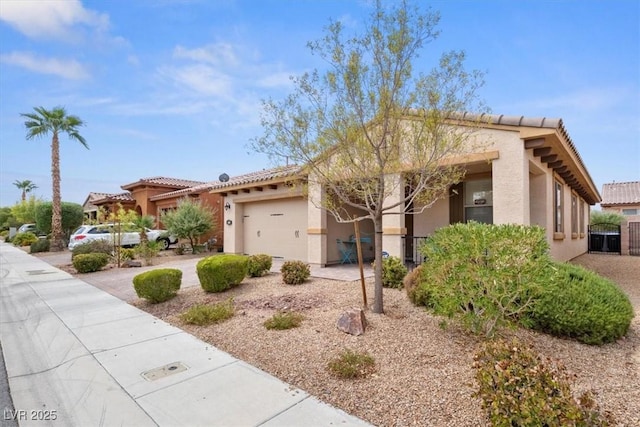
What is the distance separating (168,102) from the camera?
47.5ft

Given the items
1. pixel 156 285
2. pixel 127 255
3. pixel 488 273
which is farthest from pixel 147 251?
pixel 488 273

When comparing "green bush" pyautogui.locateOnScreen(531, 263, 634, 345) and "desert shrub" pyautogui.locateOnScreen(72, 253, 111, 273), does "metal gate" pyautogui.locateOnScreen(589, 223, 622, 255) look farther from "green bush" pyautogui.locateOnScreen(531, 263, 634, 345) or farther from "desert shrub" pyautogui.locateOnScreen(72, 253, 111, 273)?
"desert shrub" pyautogui.locateOnScreen(72, 253, 111, 273)

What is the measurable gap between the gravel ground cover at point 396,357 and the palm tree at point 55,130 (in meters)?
19.6

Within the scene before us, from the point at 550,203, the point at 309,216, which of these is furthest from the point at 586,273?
the point at 309,216

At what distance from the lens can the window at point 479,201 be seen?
1091 cm

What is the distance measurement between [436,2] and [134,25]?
910 centimetres

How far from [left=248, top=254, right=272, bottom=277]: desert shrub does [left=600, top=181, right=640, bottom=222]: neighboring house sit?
26.2 m

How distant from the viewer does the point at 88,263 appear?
12039 mm

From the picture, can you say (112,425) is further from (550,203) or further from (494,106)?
(550,203)

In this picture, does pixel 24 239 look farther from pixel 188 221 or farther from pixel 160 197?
pixel 188 221

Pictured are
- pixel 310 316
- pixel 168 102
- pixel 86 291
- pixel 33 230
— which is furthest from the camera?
pixel 33 230

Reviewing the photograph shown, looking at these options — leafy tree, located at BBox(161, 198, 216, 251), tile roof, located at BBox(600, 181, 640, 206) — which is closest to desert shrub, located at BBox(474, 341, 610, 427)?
leafy tree, located at BBox(161, 198, 216, 251)

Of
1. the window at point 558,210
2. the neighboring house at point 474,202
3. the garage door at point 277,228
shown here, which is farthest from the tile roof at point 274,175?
the window at point 558,210

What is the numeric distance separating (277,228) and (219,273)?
6066mm
